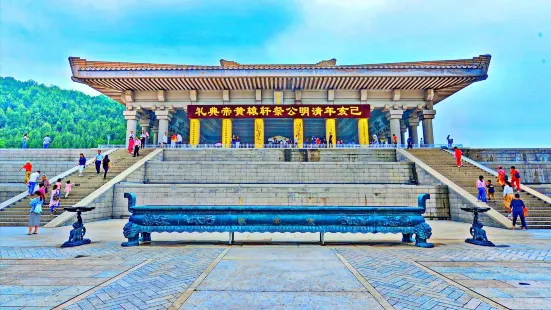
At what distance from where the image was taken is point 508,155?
13914 mm

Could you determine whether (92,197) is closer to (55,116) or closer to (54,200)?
(54,200)

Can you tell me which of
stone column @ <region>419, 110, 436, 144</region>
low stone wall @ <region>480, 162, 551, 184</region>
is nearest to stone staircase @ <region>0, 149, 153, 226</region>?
low stone wall @ <region>480, 162, 551, 184</region>

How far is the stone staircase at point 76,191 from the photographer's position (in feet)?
24.9

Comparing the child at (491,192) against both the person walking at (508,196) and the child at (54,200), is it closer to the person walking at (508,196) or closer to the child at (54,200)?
the person walking at (508,196)

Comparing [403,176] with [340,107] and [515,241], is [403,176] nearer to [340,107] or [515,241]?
[515,241]

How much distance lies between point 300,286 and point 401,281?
3.54ft

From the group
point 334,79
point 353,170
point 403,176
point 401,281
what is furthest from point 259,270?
point 334,79

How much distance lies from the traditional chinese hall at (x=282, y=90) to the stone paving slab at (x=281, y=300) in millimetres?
15928

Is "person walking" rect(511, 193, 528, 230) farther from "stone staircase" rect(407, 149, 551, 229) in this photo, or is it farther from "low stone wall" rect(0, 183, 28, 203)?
"low stone wall" rect(0, 183, 28, 203)

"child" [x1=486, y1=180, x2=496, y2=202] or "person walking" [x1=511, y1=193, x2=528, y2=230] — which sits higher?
"child" [x1=486, y1=180, x2=496, y2=202]

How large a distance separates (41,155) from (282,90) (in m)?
14.0

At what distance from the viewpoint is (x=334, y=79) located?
57.8ft

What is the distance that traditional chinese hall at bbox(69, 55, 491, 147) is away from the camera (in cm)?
1705

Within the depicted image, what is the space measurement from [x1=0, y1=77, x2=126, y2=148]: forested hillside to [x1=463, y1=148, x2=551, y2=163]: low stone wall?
4260 cm
